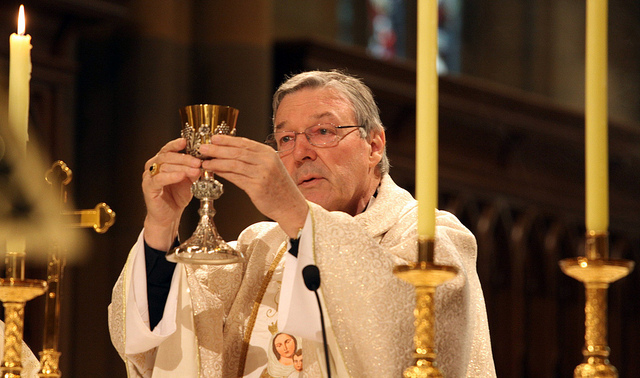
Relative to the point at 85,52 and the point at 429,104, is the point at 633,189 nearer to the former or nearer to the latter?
the point at 85,52

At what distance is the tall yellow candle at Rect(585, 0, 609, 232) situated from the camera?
2.07 metres

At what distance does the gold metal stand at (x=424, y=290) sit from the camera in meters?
2.01

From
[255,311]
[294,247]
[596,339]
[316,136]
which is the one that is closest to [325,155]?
[316,136]

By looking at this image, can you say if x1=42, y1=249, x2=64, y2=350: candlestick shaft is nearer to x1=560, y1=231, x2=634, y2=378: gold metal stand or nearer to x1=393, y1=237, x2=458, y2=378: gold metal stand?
x1=393, y1=237, x2=458, y2=378: gold metal stand

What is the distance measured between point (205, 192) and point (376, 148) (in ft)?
5.02

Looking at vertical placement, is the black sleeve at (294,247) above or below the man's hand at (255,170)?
below

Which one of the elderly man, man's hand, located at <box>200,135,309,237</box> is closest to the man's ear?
the elderly man

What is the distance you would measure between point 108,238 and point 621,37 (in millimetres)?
7078

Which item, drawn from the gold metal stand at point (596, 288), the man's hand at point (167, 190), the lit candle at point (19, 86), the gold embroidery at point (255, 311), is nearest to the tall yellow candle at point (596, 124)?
the gold metal stand at point (596, 288)

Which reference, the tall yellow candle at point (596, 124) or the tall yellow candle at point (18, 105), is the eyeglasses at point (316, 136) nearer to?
the tall yellow candle at point (18, 105)

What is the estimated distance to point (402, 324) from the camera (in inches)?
104

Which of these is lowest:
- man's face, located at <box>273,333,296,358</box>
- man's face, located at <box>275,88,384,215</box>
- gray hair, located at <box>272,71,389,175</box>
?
man's face, located at <box>273,333,296,358</box>

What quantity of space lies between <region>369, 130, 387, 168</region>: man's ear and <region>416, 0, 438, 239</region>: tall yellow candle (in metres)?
1.78

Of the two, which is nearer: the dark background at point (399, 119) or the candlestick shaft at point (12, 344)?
the candlestick shaft at point (12, 344)
